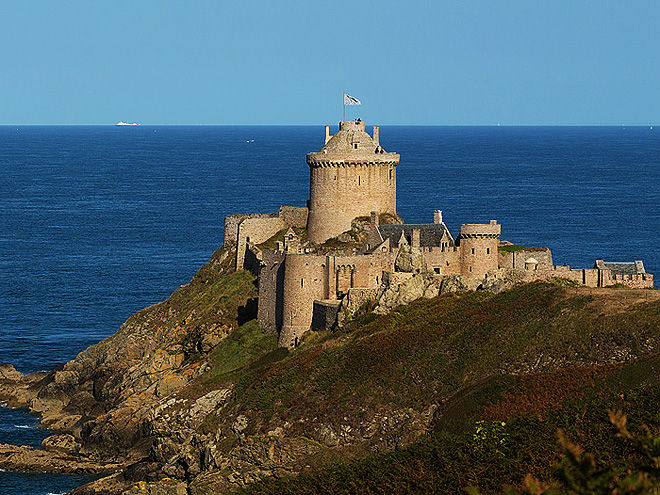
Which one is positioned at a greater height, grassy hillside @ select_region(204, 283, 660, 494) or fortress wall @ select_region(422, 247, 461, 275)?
fortress wall @ select_region(422, 247, 461, 275)

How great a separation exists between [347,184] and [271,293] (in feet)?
34.4

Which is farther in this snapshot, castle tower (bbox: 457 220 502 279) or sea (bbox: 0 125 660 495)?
sea (bbox: 0 125 660 495)

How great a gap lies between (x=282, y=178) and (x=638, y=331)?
497 ft

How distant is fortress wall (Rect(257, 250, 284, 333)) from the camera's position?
63656 millimetres

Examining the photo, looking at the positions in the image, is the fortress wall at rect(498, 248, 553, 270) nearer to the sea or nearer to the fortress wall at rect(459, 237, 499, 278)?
the fortress wall at rect(459, 237, 499, 278)

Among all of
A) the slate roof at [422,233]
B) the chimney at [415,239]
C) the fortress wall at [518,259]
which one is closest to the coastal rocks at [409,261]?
the chimney at [415,239]

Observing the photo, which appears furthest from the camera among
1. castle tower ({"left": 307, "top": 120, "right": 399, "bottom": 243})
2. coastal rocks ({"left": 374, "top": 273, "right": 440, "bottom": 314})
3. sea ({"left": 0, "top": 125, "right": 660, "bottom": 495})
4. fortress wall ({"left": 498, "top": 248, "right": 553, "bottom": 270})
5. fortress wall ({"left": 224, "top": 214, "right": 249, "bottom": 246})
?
sea ({"left": 0, "top": 125, "right": 660, "bottom": 495})

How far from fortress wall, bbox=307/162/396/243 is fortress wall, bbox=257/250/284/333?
6.48 metres

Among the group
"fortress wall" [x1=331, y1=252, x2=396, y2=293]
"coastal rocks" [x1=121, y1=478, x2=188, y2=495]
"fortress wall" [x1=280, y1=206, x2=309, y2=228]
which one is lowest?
"coastal rocks" [x1=121, y1=478, x2=188, y2=495]

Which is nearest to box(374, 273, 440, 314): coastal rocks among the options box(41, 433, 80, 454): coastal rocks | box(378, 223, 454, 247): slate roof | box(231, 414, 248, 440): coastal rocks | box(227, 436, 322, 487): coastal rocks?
box(378, 223, 454, 247): slate roof

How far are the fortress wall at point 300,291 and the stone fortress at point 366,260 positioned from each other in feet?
0.17

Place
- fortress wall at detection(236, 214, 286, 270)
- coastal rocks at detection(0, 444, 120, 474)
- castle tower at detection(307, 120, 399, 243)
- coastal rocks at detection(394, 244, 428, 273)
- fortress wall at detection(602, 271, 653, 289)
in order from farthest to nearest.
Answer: fortress wall at detection(236, 214, 286, 270) → castle tower at detection(307, 120, 399, 243) → fortress wall at detection(602, 271, 653, 289) → coastal rocks at detection(394, 244, 428, 273) → coastal rocks at detection(0, 444, 120, 474)

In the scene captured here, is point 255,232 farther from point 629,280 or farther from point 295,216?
point 629,280

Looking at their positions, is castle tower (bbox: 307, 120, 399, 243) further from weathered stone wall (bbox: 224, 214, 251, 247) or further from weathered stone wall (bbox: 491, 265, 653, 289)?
weathered stone wall (bbox: 491, 265, 653, 289)
